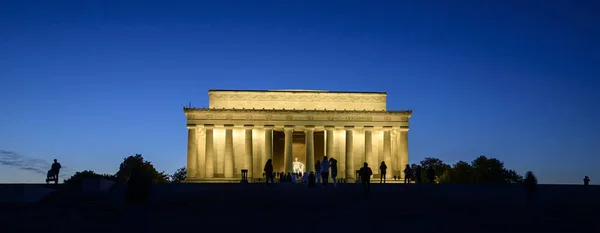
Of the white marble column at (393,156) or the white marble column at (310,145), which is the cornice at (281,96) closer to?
the white marble column at (310,145)

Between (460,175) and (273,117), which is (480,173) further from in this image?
(273,117)

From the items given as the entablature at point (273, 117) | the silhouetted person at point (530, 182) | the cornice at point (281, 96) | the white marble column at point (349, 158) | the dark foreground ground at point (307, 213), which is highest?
the cornice at point (281, 96)

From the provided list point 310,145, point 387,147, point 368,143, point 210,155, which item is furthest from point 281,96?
point 387,147

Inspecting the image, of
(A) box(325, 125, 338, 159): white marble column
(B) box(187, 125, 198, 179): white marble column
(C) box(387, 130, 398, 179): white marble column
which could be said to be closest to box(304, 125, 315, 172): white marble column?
(A) box(325, 125, 338, 159): white marble column

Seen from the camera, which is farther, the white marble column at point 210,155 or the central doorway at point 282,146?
the central doorway at point 282,146

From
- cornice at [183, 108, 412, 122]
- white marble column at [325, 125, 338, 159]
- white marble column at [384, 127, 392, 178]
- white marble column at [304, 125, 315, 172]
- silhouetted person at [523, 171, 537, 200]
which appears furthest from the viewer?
white marble column at [325, 125, 338, 159]

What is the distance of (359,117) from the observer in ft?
224

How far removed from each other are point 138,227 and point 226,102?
164ft

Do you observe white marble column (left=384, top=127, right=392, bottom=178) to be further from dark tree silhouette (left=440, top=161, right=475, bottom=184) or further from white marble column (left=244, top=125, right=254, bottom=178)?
dark tree silhouette (left=440, top=161, right=475, bottom=184)

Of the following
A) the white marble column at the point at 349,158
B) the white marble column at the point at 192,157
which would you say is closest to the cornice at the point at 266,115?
the white marble column at the point at 349,158

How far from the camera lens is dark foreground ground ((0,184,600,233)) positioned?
68.0 feet

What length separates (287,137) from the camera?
6769cm

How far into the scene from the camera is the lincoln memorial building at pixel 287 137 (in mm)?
67131

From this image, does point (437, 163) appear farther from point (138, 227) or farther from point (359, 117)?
point (138, 227)
